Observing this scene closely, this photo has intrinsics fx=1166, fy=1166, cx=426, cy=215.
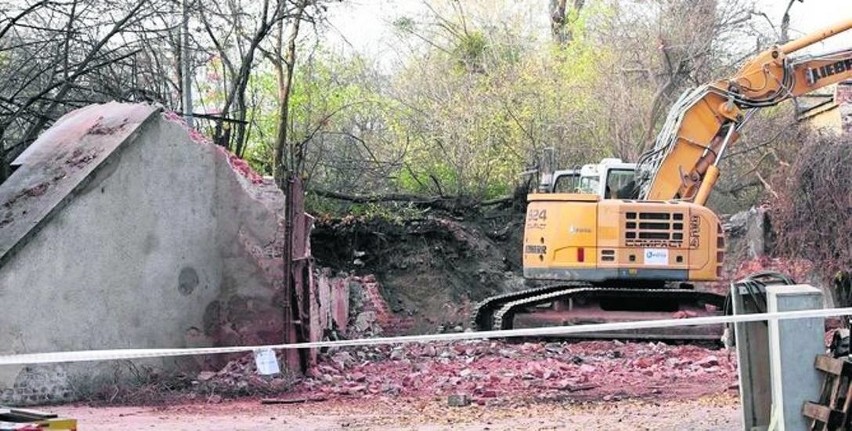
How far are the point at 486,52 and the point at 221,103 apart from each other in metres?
9.86

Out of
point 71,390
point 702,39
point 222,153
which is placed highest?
point 702,39

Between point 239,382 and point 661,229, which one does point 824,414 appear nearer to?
point 239,382

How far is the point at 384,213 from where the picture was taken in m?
22.0

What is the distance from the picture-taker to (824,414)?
299 inches

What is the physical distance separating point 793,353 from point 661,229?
952cm

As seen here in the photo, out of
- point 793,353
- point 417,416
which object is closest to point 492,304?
point 417,416

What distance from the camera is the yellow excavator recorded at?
17.2 metres

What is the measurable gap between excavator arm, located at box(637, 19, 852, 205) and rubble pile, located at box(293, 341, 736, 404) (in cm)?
276

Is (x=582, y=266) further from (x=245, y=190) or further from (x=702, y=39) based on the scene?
(x=702, y=39)

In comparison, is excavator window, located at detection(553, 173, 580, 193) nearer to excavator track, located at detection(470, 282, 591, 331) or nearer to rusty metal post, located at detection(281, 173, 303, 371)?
excavator track, located at detection(470, 282, 591, 331)

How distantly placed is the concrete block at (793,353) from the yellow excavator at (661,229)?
918cm

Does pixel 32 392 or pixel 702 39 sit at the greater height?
pixel 702 39

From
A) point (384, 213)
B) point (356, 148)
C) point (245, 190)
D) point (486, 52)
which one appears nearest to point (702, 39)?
point (486, 52)

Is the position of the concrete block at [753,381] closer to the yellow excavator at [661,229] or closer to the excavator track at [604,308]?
the yellow excavator at [661,229]
